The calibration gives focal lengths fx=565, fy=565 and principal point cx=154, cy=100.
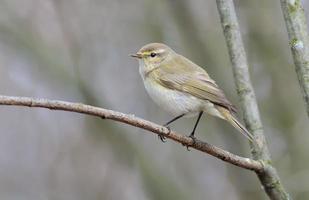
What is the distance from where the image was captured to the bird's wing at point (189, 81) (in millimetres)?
3763

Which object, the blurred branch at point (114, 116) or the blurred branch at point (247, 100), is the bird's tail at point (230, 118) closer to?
the blurred branch at point (247, 100)

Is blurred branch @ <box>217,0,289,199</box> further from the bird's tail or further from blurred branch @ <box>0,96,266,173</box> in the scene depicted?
the bird's tail

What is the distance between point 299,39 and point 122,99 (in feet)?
15.3

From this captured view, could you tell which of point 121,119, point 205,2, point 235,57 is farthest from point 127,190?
point 121,119

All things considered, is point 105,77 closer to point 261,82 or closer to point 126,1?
point 126,1

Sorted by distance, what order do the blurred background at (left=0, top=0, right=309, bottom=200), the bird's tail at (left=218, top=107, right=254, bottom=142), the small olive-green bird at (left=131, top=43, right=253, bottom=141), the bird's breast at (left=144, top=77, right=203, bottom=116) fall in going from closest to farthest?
the bird's tail at (left=218, top=107, right=254, bottom=142) → the small olive-green bird at (left=131, top=43, right=253, bottom=141) → the bird's breast at (left=144, top=77, right=203, bottom=116) → the blurred background at (left=0, top=0, right=309, bottom=200)

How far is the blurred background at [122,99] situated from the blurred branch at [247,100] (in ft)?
8.04

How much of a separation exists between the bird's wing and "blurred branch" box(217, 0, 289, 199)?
1.91ft

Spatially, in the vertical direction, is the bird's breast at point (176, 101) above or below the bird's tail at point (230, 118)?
above

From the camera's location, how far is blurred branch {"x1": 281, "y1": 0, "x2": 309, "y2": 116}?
2.56 metres

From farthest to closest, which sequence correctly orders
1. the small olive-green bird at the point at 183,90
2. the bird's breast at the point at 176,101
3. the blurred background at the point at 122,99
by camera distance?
1. the blurred background at the point at 122,99
2. the bird's breast at the point at 176,101
3. the small olive-green bird at the point at 183,90

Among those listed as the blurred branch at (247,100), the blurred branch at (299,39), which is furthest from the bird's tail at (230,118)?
the blurred branch at (299,39)

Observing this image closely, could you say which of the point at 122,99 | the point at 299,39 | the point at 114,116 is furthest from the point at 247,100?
the point at 122,99

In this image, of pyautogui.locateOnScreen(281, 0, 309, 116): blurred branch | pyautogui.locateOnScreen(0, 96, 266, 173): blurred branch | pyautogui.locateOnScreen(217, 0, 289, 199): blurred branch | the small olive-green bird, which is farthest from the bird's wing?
pyautogui.locateOnScreen(281, 0, 309, 116): blurred branch
